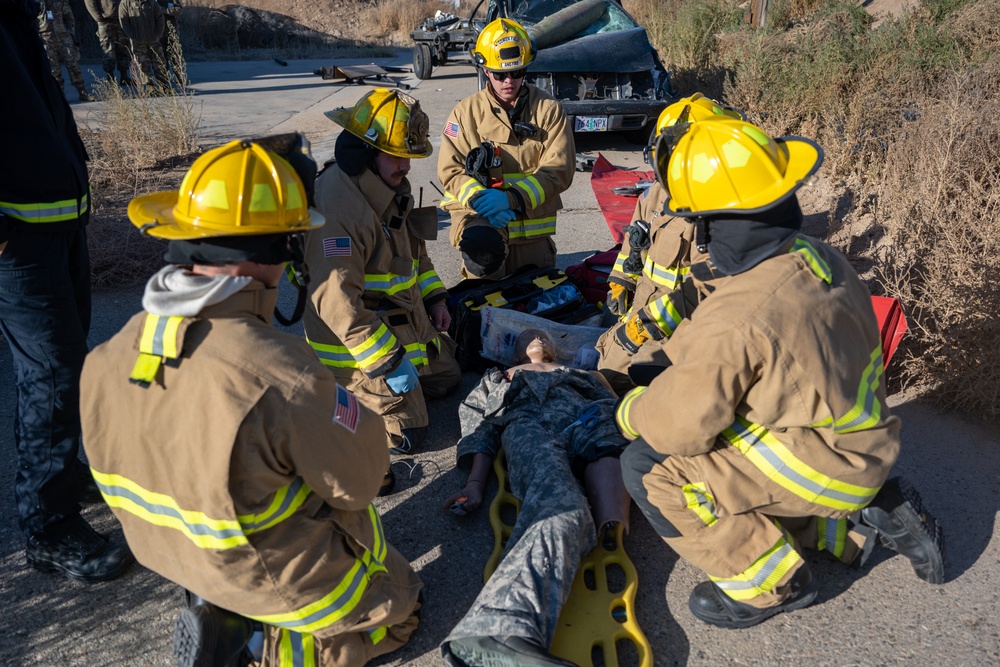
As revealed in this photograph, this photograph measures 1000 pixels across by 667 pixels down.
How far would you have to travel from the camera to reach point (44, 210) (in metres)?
2.78

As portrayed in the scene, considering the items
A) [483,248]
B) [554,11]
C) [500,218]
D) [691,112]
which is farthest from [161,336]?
[554,11]

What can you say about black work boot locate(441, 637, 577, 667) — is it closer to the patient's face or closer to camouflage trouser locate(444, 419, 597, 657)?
camouflage trouser locate(444, 419, 597, 657)


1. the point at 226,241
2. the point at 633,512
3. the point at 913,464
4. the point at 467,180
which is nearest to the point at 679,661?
the point at 633,512

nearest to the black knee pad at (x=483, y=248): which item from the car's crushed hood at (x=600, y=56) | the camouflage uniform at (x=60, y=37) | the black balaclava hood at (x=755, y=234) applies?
the black balaclava hood at (x=755, y=234)

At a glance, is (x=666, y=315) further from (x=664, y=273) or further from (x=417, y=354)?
(x=417, y=354)

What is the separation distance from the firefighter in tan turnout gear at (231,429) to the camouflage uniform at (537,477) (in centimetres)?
52

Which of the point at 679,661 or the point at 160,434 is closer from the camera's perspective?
the point at 160,434

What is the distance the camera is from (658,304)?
11.9 feet

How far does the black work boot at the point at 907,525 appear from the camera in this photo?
2.68m

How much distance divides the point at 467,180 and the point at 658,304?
1.74 metres

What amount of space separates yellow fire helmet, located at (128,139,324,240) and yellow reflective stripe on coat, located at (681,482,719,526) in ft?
5.12

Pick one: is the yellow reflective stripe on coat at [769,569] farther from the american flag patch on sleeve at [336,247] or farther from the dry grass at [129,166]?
the dry grass at [129,166]

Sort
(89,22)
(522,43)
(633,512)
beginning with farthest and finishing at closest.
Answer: (89,22) < (522,43) < (633,512)

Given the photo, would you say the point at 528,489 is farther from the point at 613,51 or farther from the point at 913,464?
the point at 613,51
